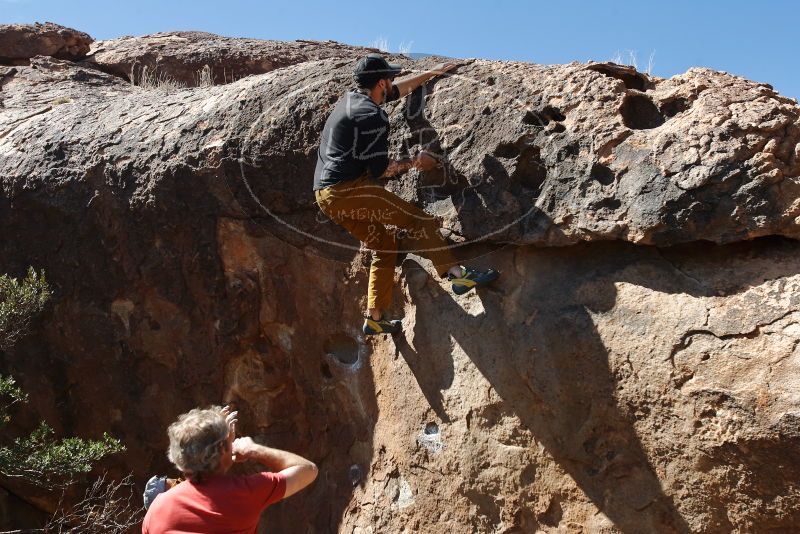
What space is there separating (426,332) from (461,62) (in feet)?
4.93

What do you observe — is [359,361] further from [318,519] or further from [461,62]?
[461,62]

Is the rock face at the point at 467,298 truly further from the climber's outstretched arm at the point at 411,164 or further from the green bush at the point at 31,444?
the green bush at the point at 31,444

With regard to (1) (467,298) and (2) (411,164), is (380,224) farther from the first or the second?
(1) (467,298)

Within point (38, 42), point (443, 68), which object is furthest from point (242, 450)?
point (38, 42)

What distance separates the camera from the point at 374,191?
14.4 ft

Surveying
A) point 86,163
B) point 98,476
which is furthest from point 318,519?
point 86,163

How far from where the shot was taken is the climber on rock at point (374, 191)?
429cm

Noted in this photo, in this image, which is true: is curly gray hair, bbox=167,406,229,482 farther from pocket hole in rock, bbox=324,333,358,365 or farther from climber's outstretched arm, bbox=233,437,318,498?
pocket hole in rock, bbox=324,333,358,365

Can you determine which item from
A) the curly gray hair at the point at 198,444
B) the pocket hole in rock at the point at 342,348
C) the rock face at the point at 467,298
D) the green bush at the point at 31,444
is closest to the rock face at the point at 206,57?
the rock face at the point at 467,298

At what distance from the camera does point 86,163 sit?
18.6 ft

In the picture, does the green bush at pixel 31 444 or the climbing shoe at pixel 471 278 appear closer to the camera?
the climbing shoe at pixel 471 278

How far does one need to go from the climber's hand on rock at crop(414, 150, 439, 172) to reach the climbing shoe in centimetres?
56

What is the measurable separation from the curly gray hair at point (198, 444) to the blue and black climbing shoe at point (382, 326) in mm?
1881

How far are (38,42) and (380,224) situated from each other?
6.04m
